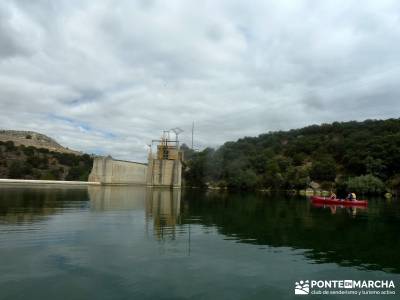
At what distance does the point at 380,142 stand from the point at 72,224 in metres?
112

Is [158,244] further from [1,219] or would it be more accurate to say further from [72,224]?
[1,219]

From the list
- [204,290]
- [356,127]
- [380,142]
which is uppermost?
[356,127]

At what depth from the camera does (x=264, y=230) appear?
28391 mm

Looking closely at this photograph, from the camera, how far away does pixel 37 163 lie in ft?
516

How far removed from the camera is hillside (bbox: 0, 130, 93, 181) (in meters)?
143

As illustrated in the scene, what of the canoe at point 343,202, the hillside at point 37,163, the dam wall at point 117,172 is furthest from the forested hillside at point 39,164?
the canoe at point 343,202

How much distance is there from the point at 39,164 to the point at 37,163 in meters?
0.89

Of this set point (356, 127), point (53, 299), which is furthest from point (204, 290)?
point (356, 127)

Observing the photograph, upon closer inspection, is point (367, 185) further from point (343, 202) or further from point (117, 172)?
point (117, 172)

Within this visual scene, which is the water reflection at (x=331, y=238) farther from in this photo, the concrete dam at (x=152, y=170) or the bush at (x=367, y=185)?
the concrete dam at (x=152, y=170)

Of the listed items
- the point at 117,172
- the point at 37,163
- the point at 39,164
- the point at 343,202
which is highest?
the point at 37,163

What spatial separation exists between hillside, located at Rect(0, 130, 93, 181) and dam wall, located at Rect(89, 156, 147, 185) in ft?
88.9

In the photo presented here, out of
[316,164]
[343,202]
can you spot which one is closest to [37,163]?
[316,164]

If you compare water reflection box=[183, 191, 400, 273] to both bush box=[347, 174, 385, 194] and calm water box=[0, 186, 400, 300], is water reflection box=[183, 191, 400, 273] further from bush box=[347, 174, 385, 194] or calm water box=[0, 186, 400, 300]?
bush box=[347, 174, 385, 194]
